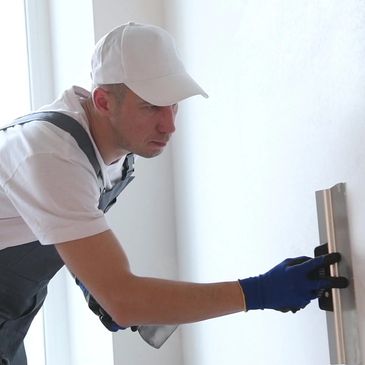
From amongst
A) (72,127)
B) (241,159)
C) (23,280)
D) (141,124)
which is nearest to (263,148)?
(241,159)

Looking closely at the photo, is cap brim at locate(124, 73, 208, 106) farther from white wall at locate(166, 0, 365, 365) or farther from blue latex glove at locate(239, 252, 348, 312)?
blue latex glove at locate(239, 252, 348, 312)

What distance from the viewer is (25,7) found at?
1.80 m

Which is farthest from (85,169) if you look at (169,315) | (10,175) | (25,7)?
(25,7)

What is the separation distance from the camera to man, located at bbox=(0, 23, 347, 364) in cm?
83

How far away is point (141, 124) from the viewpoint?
98 centimetres

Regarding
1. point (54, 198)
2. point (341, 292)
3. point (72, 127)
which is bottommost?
point (341, 292)

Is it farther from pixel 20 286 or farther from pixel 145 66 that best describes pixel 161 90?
pixel 20 286

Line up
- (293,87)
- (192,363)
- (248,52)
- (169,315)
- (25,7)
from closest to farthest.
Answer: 1. (169,315)
2. (293,87)
3. (248,52)
4. (192,363)
5. (25,7)

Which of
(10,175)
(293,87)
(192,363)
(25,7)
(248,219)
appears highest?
(25,7)

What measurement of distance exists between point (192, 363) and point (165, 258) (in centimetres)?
27

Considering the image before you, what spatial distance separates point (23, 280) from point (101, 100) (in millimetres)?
379

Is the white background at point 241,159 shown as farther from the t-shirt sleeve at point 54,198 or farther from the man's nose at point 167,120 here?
the t-shirt sleeve at point 54,198

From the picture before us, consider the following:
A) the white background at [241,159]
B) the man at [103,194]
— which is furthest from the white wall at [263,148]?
the man at [103,194]

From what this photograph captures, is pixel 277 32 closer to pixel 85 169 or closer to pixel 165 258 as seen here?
pixel 85 169
